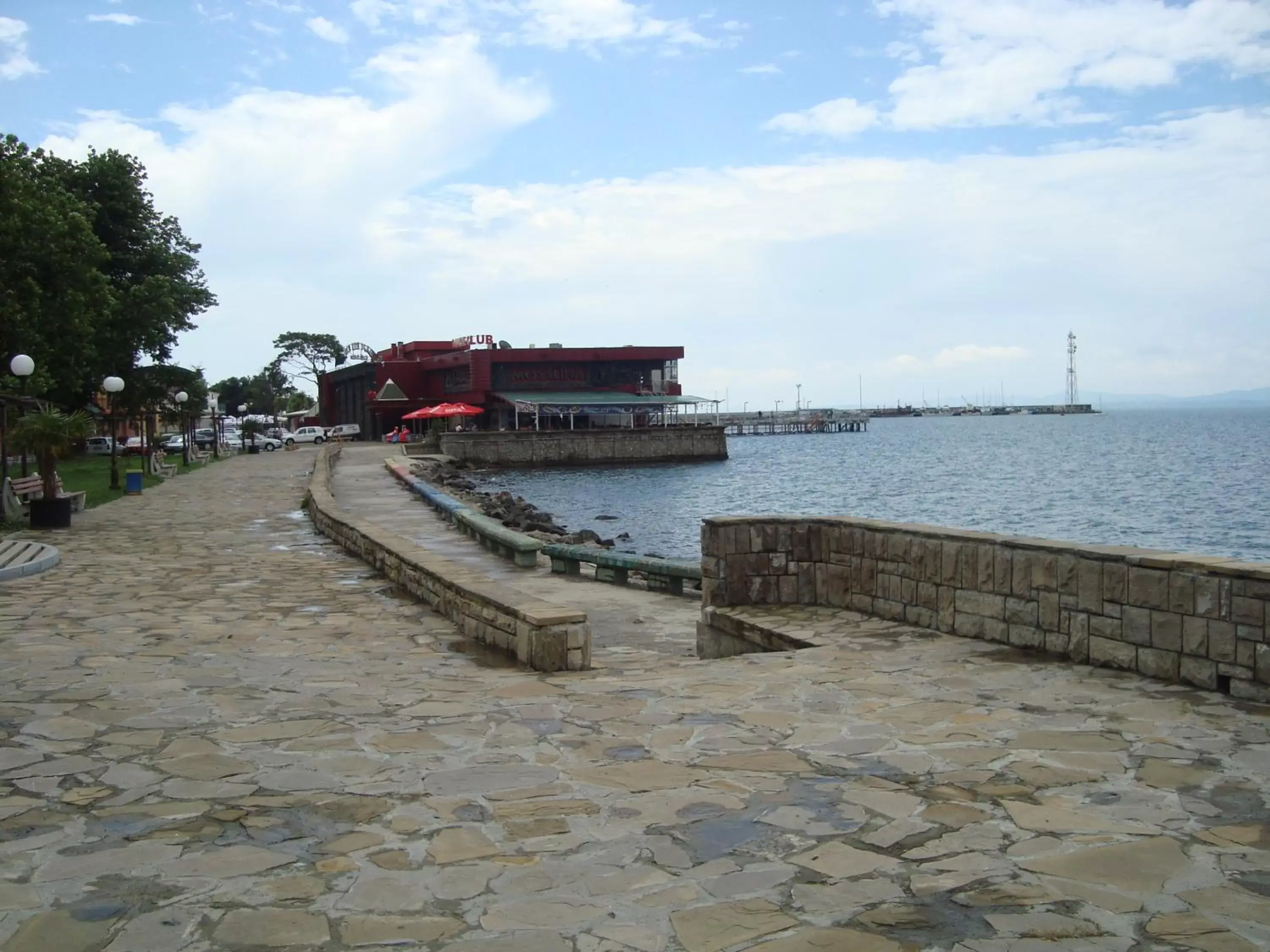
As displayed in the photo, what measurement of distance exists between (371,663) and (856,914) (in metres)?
5.07

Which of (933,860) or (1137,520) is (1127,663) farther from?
(1137,520)

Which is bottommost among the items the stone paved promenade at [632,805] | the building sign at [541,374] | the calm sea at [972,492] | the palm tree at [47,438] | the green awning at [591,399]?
the calm sea at [972,492]

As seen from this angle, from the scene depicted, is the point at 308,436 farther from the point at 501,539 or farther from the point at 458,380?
the point at 501,539

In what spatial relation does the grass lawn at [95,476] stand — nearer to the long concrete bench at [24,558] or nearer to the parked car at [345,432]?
the long concrete bench at [24,558]

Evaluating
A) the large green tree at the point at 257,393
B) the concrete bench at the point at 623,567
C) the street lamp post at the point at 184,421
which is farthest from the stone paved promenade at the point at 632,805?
the large green tree at the point at 257,393

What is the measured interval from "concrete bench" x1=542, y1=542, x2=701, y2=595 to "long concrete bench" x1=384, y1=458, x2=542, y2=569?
0.83 ft

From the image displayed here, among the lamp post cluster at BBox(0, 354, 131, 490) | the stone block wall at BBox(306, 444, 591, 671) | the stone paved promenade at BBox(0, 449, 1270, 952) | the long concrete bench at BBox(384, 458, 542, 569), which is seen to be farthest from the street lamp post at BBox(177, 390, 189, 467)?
the stone paved promenade at BBox(0, 449, 1270, 952)

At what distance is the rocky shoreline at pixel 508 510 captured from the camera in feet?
79.0

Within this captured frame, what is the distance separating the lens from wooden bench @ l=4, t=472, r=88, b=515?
61.7ft

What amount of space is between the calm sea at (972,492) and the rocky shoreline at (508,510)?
76.7 inches

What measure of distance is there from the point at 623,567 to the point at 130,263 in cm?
3197

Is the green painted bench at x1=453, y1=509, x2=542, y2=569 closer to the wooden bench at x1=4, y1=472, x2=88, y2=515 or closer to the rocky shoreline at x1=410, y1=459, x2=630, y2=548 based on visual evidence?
the rocky shoreline at x1=410, y1=459, x2=630, y2=548

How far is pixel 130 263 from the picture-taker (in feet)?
126

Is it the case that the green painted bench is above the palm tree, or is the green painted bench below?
below
